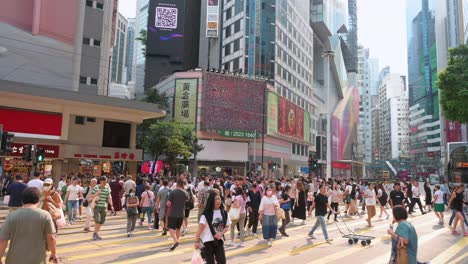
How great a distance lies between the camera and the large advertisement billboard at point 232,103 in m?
47.4

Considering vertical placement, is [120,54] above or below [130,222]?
above

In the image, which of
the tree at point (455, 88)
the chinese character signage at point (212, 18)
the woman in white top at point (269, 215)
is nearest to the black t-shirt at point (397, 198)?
the woman in white top at point (269, 215)

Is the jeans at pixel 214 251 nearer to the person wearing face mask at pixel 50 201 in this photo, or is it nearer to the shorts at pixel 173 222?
the person wearing face mask at pixel 50 201

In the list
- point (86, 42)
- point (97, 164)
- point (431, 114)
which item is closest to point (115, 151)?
point (97, 164)

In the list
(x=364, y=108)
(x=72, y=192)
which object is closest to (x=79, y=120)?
(x=72, y=192)

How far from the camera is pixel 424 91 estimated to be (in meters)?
123

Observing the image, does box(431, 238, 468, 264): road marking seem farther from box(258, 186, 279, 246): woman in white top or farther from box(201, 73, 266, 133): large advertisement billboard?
box(201, 73, 266, 133): large advertisement billboard

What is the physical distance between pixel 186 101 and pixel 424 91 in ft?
332

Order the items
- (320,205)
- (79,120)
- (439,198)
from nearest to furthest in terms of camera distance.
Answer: (320,205) → (439,198) → (79,120)

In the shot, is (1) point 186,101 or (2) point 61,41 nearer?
(2) point 61,41

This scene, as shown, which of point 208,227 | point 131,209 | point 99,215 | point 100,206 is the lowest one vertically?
point 99,215

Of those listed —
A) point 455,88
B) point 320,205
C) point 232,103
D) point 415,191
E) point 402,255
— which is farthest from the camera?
point 232,103

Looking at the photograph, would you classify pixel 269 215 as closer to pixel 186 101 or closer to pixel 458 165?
pixel 458 165

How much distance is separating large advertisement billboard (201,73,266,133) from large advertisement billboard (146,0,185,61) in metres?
19.7
